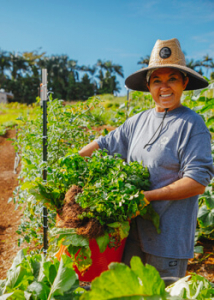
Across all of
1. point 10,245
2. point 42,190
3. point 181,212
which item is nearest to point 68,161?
point 42,190

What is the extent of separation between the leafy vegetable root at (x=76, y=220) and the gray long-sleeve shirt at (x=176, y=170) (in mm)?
415

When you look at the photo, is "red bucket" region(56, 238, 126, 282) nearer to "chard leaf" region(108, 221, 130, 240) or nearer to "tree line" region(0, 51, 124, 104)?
"chard leaf" region(108, 221, 130, 240)

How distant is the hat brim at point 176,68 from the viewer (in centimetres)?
153

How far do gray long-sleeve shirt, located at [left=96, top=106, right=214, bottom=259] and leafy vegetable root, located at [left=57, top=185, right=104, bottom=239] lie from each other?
415 mm

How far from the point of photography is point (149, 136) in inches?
63.8

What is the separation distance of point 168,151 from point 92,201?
0.50 m

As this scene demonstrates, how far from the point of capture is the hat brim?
1529mm

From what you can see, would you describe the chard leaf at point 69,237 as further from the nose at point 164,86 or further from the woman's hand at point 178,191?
the nose at point 164,86

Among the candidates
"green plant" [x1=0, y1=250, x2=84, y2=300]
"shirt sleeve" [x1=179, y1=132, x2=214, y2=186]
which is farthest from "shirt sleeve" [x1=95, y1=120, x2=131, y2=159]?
"green plant" [x1=0, y1=250, x2=84, y2=300]

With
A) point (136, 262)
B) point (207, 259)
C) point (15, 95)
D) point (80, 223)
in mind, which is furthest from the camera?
point (15, 95)

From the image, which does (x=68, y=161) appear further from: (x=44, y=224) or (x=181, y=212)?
(x=44, y=224)

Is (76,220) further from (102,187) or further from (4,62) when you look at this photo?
(4,62)

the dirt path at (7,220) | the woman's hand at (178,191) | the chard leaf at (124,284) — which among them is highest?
the chard leaf at (124,284)

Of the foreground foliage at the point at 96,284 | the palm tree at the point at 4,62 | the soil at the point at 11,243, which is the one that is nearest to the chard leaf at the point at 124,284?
the foreground foliage at the point at 96,284
